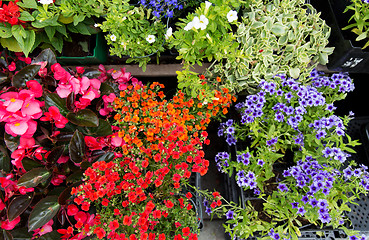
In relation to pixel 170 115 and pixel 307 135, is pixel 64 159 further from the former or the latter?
pixel 307 135

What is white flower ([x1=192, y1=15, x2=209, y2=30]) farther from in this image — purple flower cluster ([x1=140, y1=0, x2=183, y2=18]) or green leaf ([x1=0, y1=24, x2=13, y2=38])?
green leaf ([x1=0, y1=24, x2=13, y2=38])

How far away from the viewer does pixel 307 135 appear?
4.88 ft

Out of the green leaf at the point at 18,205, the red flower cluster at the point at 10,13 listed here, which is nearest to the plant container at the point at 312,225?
the green leaf at the point at 18,205

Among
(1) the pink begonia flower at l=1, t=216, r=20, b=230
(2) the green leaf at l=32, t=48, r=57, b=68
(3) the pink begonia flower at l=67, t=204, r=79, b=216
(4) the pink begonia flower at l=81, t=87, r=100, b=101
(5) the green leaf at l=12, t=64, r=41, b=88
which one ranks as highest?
(2) the green leaf at l=32, t=48, r=57, b=68

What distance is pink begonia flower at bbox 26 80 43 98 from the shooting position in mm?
1254

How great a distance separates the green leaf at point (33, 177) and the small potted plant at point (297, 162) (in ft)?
3.18

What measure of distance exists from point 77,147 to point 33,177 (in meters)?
0.23

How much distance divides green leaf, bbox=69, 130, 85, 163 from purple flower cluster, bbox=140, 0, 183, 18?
32.4 inches

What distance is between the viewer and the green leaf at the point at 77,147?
1.22 metres

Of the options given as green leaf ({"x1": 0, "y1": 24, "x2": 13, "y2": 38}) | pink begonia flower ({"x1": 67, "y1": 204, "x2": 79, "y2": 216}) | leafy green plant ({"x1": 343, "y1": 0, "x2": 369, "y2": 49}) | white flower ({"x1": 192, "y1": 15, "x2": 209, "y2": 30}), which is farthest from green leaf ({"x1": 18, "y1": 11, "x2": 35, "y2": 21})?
leafy green plant ({"x1": 343, "y1": 0, "x2": 369, "y2": 49})

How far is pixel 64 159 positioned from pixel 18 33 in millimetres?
741

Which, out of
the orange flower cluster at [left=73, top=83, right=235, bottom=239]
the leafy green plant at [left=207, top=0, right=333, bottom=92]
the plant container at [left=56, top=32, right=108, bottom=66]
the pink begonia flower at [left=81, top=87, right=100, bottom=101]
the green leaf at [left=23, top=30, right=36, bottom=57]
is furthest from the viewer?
the plant container at [left=56, top=32, right=108, bottom=66]

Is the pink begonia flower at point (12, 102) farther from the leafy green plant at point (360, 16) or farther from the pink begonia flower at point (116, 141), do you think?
the leafy green plant at point (360, 16)

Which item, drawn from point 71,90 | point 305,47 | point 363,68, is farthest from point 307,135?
point 71,90
